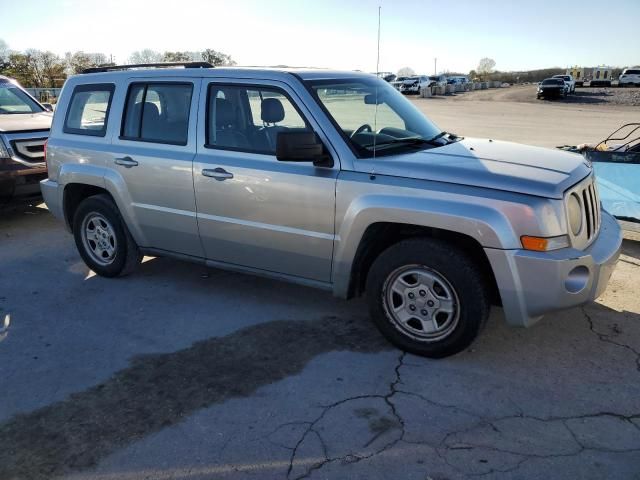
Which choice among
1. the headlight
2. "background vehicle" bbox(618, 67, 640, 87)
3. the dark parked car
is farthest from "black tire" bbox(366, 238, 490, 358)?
"background vehicle" bbox(618, 67, 640, 87)

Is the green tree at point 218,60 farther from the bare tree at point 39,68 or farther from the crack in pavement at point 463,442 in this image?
the bare tree at point 39,68

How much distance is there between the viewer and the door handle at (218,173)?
4.50 m

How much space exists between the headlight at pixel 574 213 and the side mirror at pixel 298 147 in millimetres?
1619

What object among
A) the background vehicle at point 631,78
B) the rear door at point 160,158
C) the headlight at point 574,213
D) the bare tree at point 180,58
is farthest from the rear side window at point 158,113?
the background vehicle at point 631,78

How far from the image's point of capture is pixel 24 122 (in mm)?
8328

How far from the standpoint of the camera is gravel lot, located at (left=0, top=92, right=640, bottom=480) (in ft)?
9.77

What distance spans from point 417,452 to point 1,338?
3.27m

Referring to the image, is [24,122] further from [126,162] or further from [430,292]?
[430,292]

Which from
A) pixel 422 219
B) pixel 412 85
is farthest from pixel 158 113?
pixel 412 85

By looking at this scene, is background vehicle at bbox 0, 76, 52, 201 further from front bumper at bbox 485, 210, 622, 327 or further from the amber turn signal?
the amber turn signal

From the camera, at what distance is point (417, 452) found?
3018mm

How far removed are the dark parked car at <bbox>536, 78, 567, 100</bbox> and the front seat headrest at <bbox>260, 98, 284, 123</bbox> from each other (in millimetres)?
42472

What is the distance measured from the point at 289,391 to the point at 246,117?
220 cm

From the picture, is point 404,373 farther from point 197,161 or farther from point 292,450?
point 197,161
